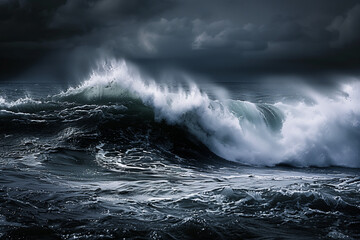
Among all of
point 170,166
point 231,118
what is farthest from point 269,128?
point 170,166

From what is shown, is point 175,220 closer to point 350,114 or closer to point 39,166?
point 39,166

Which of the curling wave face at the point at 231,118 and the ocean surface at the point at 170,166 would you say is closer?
the ocean surface at the point at 170,166

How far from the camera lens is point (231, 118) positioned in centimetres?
1405

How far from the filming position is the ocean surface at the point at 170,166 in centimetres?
468

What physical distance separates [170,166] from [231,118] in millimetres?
5392

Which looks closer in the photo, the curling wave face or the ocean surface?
the ocean surface

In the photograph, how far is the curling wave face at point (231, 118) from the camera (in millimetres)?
12383

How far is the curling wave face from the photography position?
12.4 metres

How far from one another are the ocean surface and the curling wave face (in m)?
0.05

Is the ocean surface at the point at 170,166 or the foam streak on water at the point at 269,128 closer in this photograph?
the ocean surface at the point at 170,166

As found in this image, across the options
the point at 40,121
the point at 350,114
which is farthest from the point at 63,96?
the point at 350,114

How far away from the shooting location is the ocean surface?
184 inches

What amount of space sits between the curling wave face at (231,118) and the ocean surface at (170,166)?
54 millimetres

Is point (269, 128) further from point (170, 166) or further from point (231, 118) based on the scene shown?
point (170, 166)
